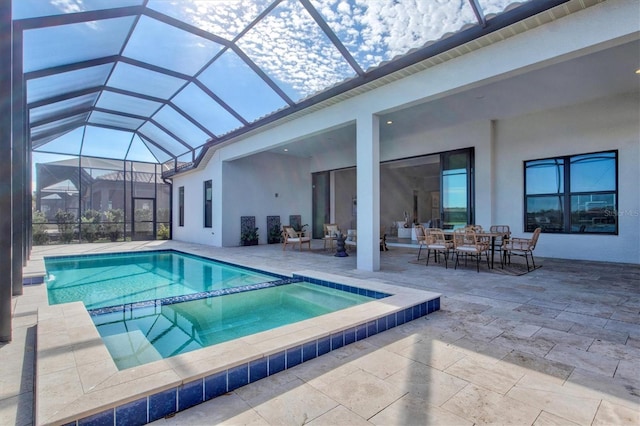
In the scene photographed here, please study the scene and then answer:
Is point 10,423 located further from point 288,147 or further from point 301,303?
point 288,147

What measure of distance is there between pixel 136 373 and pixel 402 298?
2.54 metres

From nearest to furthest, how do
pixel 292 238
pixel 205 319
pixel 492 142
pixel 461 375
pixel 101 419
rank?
pixel 101 419
pixel 461 375
pixel 205 319
pixel 492 142
pixel 292 238

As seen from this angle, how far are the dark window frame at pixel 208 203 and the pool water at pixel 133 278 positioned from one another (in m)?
2.51

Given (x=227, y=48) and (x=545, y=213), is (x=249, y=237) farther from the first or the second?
(x=545, y=213)

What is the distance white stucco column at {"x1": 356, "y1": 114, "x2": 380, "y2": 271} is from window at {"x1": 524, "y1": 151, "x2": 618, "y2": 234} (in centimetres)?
449

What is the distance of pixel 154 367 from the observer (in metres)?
1.99

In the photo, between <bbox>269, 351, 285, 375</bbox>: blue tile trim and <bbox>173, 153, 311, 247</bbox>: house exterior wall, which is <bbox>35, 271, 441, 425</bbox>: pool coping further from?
<bbox>173, 153, 311, 247</bbox>: house exterior wall

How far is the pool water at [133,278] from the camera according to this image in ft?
16.5

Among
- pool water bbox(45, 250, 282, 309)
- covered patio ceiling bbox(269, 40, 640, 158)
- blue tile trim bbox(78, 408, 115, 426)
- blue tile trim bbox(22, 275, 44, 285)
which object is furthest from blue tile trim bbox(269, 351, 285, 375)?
blue tile trim bbox(22, 275, 44, 285)

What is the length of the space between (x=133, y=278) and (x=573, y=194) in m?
9.65

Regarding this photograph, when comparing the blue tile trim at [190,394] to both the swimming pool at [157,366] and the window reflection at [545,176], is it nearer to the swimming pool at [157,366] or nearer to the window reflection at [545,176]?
the swimming pool at [157,366]

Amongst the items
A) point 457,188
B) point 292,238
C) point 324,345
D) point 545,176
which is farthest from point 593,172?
point 324,345

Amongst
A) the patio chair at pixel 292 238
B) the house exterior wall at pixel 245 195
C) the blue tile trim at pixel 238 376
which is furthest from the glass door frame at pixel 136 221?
the blue tile trim at pixel 238 376

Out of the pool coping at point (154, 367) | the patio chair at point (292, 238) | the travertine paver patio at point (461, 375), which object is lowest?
the travertine paver patio at point (461, 375)
